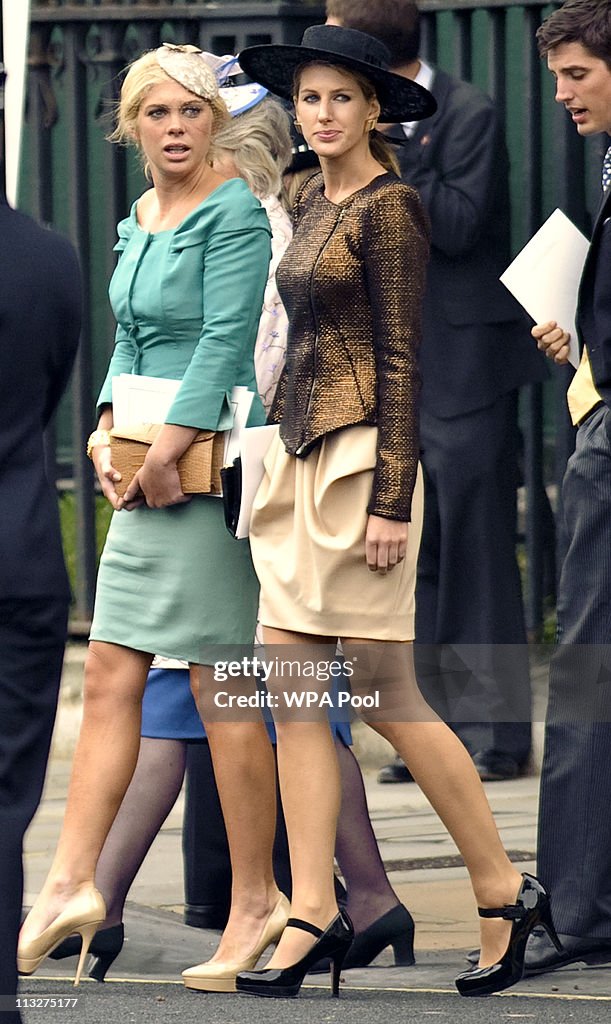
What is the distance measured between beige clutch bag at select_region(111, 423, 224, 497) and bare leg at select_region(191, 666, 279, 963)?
17.6 inches

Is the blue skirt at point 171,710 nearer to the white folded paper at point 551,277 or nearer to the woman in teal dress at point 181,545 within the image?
the woman in teal dress at point 181,545

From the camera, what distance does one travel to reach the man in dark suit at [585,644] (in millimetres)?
5078

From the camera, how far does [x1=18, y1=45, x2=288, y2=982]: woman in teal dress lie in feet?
16.9

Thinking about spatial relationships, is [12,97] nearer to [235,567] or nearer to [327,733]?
[235,567]

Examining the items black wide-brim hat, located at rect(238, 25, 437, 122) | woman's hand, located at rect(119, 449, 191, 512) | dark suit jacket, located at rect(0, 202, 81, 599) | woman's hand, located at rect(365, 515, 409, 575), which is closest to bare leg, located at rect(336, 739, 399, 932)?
woman's hand, located at rect(365, 515, 409, 575)

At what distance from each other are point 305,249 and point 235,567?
73 centimetres

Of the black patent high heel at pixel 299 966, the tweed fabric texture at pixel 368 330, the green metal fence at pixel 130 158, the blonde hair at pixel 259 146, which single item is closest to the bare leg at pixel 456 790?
the black patent high heel at pixel 299 966

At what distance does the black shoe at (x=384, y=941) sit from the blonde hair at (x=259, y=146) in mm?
1668

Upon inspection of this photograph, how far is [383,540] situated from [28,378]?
1115 millimetres

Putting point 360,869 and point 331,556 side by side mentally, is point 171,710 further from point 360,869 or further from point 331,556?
point 331,556

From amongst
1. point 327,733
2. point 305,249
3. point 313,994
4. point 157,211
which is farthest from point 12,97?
point 313,994

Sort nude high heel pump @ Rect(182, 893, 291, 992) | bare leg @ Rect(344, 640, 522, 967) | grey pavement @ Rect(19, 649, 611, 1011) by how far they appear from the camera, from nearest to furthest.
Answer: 1. grey pavement @ Rect(19, 649, 611, 1011)
2. bare leg @ Rect(344, 640, 522, 967)
3. nude high heel pump @ Rect(182, 893, 291, 992)

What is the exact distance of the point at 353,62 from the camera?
16.5 feet

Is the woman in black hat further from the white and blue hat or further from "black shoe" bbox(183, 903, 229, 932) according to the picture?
"black shoe" bbox(183, 903, 229, 932)
